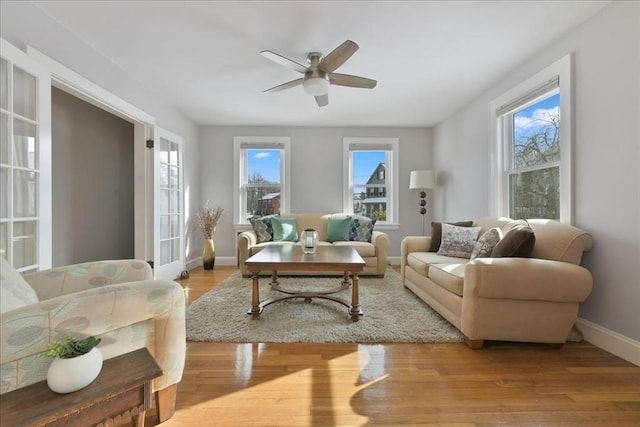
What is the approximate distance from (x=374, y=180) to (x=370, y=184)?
10 cm

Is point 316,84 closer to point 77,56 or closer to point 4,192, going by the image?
point 77,56

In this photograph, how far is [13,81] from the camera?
177cm

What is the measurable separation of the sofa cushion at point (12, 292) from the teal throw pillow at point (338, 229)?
339 centimetres

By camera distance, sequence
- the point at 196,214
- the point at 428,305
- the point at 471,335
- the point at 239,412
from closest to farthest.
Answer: the point at 239,412
the point at 471,335
the point at 428,305
the point at 196,214

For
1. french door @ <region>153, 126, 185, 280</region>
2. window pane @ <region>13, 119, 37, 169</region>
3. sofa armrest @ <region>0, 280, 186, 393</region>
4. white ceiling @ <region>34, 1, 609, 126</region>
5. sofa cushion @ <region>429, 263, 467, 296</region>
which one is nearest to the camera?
sofa armrest @ <region>0, 280, 186, 393</region>

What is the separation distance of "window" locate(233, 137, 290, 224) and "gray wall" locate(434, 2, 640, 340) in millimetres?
3717

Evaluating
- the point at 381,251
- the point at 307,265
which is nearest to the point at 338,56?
the point at 307,265

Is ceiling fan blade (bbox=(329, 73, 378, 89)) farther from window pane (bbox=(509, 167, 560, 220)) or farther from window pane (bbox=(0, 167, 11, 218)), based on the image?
window pane (bbox=(0, 167, 11, 218))

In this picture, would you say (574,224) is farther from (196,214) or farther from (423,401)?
(196,214)

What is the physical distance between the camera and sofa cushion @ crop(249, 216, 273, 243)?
4.13 metres

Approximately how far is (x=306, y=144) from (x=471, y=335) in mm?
3807

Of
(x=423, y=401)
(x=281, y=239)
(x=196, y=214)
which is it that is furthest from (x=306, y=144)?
(x=423, y=401)

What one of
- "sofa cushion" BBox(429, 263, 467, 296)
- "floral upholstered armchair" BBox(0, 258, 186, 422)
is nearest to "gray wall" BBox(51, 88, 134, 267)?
"floral upholstered armchair" BBox(0, 258, 186, 422)

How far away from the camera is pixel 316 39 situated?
2.33 metres
